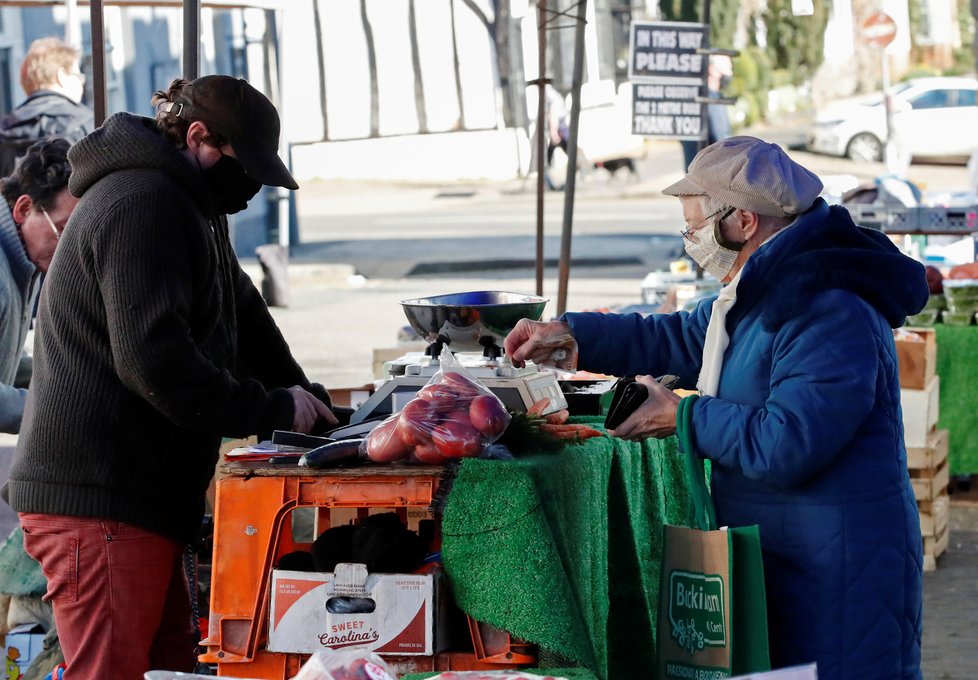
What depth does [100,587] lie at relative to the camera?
2.91 metres

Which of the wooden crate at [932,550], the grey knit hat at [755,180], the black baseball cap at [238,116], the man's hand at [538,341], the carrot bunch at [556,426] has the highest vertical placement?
the black baseball cap at [238,116]

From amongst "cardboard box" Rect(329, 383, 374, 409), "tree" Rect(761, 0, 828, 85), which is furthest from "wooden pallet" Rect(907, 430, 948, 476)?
"tree" Rect(761, 0, 828, 85)

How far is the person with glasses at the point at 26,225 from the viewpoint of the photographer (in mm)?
3676

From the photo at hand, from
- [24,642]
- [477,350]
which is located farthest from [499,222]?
[477,350]

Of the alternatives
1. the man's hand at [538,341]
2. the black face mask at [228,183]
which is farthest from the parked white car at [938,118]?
the black face mask at [228,183]

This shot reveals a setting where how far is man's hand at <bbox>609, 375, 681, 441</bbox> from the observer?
2.78m

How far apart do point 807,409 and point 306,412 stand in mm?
1175

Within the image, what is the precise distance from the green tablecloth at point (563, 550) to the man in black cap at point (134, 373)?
1.85ft

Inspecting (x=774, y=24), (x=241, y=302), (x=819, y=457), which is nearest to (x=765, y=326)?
(x=819, y=457)

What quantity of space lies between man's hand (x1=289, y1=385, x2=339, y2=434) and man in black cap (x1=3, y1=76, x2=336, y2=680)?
0.09 ft

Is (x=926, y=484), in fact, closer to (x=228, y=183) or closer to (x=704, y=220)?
(x=704, y=220)

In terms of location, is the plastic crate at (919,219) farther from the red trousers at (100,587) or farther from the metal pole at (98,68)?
the red trousers at (100,587)

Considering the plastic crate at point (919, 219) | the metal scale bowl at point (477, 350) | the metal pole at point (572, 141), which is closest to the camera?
the metal scale bowl at point (477, 350)

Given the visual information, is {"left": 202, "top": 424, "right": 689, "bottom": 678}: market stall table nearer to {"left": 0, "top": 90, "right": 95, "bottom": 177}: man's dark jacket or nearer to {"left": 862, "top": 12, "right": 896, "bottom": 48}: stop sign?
{"left": 0, "top": 90, "right": 95, "bottom": 177}: man's dark jacket
